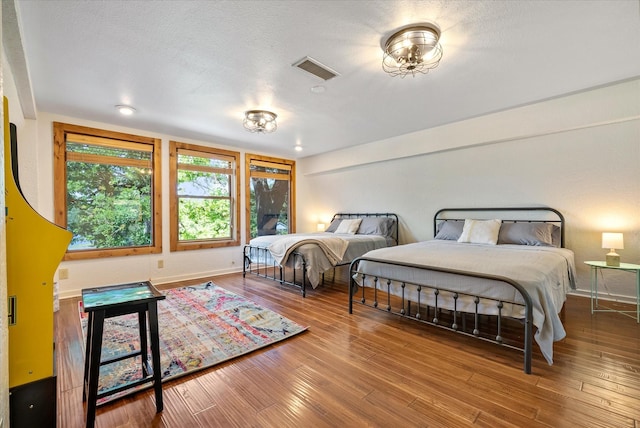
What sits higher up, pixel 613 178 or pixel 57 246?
pixel 613 178

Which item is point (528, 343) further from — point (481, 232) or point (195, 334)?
point (195, 334)

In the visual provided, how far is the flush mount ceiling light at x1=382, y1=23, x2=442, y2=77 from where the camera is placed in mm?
1967

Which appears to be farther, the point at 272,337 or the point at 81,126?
the point at 81,126

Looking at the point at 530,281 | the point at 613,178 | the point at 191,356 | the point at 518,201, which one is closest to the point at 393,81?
the point at 530,281

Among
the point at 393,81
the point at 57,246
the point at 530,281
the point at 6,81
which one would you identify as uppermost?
the point at 393,81

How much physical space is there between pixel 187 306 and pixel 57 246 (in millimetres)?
2091

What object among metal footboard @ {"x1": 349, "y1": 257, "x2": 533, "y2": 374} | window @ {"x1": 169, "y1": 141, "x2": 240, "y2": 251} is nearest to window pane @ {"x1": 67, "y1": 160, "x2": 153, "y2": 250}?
window @ {"x1": 169, "y1": 141, "x2": 240, "y2": 251}

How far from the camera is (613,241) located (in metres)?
2.85

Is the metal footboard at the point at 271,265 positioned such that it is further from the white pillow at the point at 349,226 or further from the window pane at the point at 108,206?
the window pane at the point at 108,206

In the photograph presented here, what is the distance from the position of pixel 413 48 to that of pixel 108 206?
434 cm

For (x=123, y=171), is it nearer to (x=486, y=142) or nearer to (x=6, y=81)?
(x=6, y=81)

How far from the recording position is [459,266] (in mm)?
2320

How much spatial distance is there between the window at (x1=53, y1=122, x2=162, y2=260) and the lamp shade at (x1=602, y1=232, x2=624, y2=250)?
5.70m

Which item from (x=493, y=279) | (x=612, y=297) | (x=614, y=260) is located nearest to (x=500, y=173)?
(x=614, y=260)
